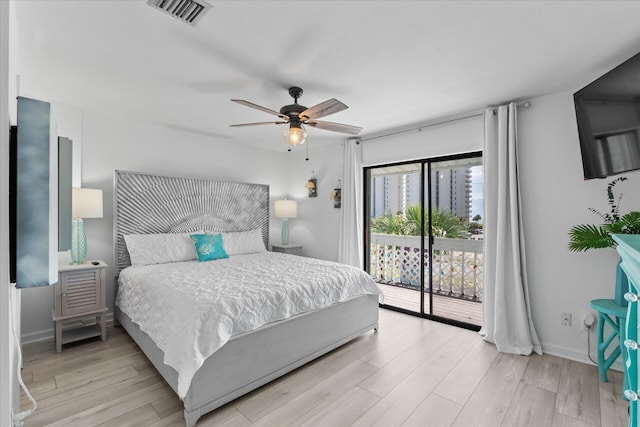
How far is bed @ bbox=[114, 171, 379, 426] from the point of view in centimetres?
192

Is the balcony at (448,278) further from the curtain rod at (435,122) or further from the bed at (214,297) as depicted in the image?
the curtain rod at (435,122)

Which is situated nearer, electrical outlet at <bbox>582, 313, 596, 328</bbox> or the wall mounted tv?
the wall mounted tv

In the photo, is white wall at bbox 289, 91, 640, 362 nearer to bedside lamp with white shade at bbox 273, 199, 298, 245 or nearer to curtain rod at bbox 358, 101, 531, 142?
curtain rod at bbox 358, 101, 531, 142

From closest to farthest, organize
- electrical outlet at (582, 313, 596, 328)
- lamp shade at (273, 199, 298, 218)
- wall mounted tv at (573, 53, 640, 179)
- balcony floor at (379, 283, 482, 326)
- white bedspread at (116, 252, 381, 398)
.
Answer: wall mounted tv at (573, 53, 640, 179) < white bedspread at (116, 252, 381, 398) < electrical outlet at (582, 313, 596, 328) < balcony floor at (379, 283, 482, 326) < lamp shade at (273, 199, 298, 218)

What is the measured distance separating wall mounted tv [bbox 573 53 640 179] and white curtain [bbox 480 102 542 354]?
25.8 inches

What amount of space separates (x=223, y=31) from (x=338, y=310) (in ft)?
8.01

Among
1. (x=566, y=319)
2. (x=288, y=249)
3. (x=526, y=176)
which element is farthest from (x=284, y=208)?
(x=566, y=319)

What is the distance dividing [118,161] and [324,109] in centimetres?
279

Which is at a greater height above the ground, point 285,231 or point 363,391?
point 285,231

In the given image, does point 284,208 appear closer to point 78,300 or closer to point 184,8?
point 78,300

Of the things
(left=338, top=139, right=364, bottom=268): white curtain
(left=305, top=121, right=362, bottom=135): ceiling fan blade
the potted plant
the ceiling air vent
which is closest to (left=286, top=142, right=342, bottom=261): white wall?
(left=338, top=139, right=364, bottom=268): white curtain

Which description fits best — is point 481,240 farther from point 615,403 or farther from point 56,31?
point 56,31

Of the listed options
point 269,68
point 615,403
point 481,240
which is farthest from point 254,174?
point 615,403

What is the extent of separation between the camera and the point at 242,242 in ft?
14.1
